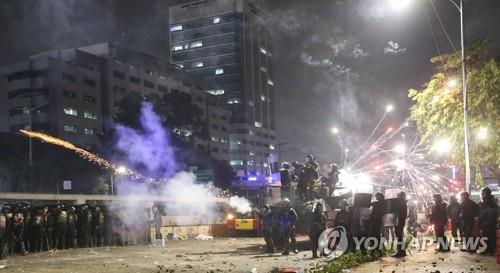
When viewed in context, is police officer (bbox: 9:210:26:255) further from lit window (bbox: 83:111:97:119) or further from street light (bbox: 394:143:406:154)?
lit window (bbox: 83:111:97:119)

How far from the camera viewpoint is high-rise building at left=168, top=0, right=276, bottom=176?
144250mm

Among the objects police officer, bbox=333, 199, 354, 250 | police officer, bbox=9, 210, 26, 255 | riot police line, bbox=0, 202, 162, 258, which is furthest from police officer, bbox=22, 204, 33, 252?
police officer, bbox=333, 199, 354, 250

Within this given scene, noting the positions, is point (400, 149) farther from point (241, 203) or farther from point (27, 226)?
point (27, 226)

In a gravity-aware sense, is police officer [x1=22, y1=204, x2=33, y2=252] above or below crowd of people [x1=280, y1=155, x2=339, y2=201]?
below

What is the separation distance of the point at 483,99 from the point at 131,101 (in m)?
38.3

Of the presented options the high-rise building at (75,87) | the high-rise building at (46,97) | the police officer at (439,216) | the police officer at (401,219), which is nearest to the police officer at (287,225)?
the police officer at (401,219)

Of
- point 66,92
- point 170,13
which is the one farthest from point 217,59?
point 66,92

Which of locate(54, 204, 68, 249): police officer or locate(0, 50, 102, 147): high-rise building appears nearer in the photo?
locate(54, 204, 68, 249): police officer

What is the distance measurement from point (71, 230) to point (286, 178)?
9.45 metres

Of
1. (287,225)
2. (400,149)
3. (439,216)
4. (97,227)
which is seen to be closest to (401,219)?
(439,216)

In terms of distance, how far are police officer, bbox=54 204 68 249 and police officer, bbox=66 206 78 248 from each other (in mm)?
328

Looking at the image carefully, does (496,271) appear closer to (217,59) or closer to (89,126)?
(89,126)

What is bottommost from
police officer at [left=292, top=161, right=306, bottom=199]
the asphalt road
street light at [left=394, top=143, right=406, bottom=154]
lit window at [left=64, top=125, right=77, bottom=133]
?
the asphalt road

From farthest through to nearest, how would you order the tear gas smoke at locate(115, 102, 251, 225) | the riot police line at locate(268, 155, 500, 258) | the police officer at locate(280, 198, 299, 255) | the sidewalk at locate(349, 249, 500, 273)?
the tear gas smoke at locate(115, 102, 251, 225), the police officer at locate(280, 198, 299, 255), the riot police line at locate(268, 155, 500, 258), the sidewalk at locate(349, 249, 500, 273)
